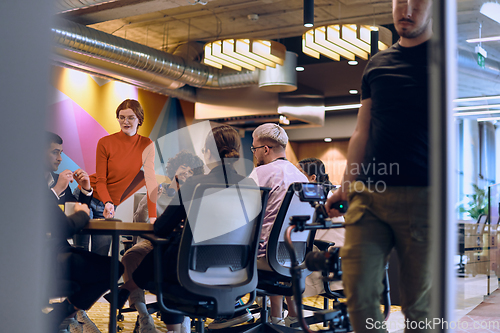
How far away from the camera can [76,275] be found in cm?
200

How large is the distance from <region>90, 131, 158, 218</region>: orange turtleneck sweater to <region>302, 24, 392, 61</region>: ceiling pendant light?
7.94 ft

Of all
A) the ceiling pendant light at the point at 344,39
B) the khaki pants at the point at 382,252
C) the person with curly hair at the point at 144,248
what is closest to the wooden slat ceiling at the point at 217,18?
the ceiling pendant light at the point at 344,39

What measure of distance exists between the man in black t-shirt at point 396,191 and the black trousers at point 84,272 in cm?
116

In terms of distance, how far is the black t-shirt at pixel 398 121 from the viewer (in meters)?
1.38

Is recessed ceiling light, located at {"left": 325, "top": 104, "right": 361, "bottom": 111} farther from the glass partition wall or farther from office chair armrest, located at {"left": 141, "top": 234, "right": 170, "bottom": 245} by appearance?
office chair armrest, located at {"left": 141, "top": 234, "right": 170, "bottom": 245}

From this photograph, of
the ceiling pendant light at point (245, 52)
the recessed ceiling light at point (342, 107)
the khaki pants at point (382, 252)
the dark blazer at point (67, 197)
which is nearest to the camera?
the khaki pants at point (382, 252)

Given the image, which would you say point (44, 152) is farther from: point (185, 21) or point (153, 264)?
point (185, 21)

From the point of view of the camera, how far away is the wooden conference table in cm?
194

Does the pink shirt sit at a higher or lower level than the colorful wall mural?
lower

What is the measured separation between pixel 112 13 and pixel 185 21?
4.33 ft

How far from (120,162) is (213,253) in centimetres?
134

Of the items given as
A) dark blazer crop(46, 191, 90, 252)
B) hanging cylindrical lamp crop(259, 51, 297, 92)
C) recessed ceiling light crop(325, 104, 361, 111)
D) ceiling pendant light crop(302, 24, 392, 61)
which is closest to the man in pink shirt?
dark blazer crop(46, 191, 90, 252)

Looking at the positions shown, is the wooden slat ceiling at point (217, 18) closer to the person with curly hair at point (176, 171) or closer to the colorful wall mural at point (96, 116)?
the colorful wall mural at point (96, 116)

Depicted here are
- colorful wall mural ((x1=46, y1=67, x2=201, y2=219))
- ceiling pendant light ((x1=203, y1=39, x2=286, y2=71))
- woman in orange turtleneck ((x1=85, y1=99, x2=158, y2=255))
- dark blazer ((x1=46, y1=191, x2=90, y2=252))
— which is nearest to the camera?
dark blazer ((x1=46, y1=191, x2=90, y2=252))
